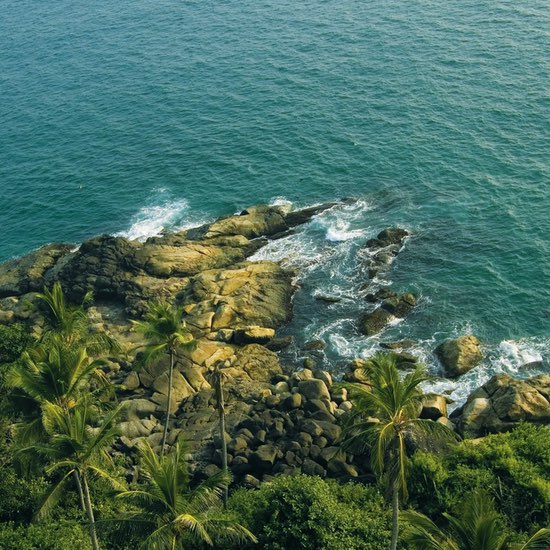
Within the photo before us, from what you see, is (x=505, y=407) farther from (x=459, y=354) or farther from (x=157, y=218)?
(x=157, y=218)

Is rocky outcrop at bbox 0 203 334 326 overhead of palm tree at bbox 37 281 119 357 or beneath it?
beneath

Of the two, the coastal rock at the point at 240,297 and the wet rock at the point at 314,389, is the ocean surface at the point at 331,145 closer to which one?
the coastal rock at the point at 240,297

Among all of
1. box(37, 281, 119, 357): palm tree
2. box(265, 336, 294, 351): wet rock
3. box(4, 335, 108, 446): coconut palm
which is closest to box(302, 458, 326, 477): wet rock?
box(37, 281, 119, 357): palm tree

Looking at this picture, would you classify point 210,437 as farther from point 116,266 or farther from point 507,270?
point 507,270

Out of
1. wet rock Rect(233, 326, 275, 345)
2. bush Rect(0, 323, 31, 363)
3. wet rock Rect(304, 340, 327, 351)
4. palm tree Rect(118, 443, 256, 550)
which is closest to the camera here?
palm tree Rect(118, 443, 256, 550)

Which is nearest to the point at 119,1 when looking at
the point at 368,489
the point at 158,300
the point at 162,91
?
the point at 162,91

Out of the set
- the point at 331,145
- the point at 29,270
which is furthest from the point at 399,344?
the point at 29,270

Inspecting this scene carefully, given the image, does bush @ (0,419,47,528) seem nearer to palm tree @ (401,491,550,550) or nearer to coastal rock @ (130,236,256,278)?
palm tree @ (401,491,550,550)
